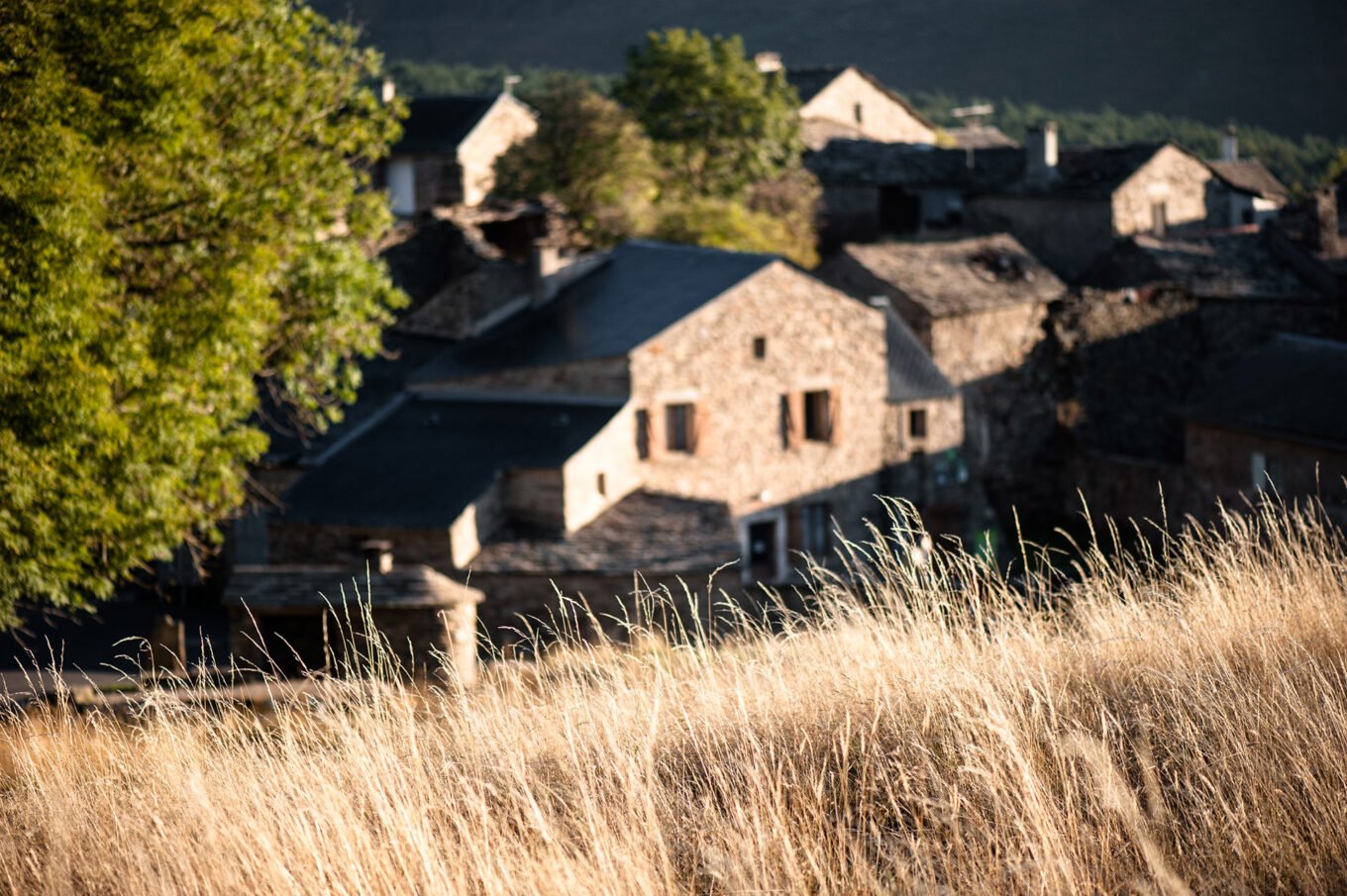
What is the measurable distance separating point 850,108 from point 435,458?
38.7m

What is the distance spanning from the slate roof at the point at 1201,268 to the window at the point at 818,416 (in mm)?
14021

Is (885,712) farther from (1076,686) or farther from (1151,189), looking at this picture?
(1151,189)

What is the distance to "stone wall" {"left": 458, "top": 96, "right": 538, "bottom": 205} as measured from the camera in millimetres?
45125

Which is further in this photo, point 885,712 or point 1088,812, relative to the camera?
point 885,712

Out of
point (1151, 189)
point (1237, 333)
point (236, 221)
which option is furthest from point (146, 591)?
point (1151, 189)

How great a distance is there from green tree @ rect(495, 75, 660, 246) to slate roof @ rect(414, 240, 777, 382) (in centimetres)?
948

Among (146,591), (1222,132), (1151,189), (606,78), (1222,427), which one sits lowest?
(146,591)

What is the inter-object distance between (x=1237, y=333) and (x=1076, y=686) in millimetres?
35924

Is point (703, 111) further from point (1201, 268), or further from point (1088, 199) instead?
point (1201, 268)

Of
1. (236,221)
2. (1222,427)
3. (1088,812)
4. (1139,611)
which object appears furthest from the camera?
(1222,427)

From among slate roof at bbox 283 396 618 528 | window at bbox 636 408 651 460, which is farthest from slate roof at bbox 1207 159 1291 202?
slate roof at bbox 283 396 618 528

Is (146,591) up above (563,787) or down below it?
below

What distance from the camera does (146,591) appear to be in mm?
24844

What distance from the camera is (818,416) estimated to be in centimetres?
2764
